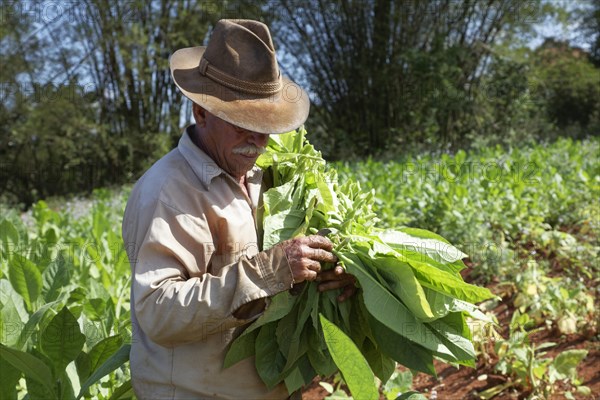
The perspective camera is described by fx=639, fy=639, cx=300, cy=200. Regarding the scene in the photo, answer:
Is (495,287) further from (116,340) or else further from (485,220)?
(116,340)

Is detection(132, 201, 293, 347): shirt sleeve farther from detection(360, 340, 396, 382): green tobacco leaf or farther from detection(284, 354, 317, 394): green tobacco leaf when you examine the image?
detection(360, 340, 396, 382): green tobacco leaf

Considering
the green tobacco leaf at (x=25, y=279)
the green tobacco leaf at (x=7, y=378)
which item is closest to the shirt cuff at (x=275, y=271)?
the green tobacco leaf at (x=7, y=378)

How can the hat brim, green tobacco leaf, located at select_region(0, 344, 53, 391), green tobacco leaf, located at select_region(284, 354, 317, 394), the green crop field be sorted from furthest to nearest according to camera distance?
1. the green crop field
2. green tobacco leaf, located at select_region(0, 344, 53, 391)
3. green tobacco leaf, located at select_region(284, 354, 317, 394)
4. the hat brim

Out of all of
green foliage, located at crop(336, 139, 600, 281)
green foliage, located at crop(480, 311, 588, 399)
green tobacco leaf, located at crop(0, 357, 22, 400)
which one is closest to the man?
green tobacco leaf, located at crop(0, 357, 22, 400)

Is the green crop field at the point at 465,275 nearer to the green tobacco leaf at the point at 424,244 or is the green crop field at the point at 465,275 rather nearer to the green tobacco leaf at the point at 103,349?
the green tobacco leaf at the point at 103,349

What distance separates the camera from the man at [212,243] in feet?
5.51

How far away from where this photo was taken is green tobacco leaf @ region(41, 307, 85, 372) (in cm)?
230

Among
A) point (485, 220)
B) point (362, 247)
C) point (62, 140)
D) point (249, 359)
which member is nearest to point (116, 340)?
point (249, 359)

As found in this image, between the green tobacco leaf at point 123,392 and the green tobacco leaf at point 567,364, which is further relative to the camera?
the green tobacco leaf at point 567,364

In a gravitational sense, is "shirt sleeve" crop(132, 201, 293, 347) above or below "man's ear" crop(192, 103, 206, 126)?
below

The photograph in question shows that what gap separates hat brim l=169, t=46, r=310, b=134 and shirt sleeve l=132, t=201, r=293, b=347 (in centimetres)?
31

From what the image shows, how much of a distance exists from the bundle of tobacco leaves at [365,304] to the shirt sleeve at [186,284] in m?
0.14

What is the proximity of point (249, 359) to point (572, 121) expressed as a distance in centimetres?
2162

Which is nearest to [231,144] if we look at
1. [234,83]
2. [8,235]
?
[234,83]
